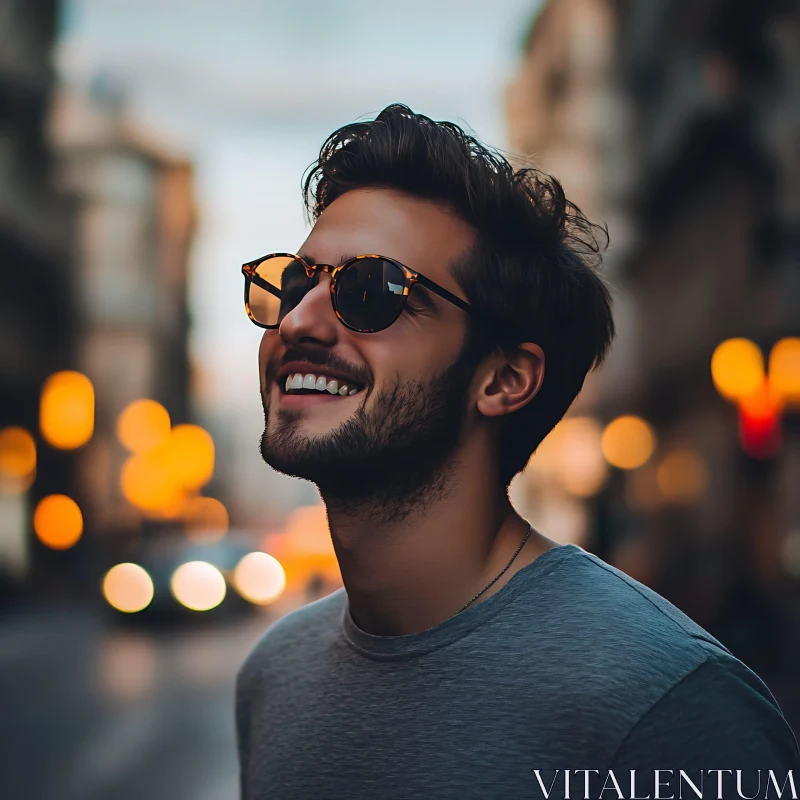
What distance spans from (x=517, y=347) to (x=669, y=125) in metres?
30.2

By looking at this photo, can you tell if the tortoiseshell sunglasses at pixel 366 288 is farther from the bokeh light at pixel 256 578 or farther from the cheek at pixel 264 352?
the bokeh light at pixel 256 578

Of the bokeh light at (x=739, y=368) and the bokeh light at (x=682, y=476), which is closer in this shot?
the bokeh light at (x=739, y=368)

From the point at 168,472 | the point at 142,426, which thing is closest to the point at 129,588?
the point at 142,426

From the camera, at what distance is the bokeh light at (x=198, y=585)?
72.3 feet

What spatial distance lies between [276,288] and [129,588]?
21.0m

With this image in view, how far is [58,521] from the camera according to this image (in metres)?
41.6

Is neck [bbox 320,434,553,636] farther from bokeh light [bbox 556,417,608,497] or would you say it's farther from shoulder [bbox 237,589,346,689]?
bokeh light [bbox 556,417,608,497]

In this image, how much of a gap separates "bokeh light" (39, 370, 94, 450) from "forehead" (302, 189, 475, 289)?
108 ft

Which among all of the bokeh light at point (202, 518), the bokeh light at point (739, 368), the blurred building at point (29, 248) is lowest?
the bokeh light at point (202, 518)

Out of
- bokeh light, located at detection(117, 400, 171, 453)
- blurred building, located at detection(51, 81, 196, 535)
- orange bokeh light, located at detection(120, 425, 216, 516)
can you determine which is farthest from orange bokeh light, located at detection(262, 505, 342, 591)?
blurred building, located at detection(51, 81, 196, 535)

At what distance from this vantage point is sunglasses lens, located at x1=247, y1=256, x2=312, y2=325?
2.41m

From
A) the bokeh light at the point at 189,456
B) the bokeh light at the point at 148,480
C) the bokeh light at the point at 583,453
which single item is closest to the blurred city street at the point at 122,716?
the bokeh light at the point at 148,480

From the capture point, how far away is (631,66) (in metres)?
39.2

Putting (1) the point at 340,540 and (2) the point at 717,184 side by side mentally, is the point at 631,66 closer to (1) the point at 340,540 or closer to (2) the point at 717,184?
(2) the point at 717,184
